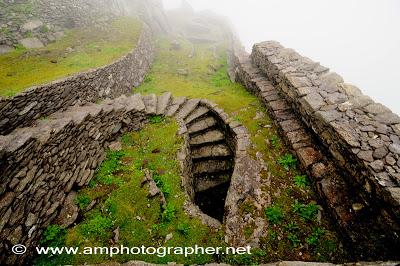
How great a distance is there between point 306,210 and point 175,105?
704 cm

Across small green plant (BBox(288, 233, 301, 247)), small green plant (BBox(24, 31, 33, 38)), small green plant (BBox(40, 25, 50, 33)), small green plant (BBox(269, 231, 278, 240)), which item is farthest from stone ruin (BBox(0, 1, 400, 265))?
small green plant (BBox(40, 25, 50, 33))

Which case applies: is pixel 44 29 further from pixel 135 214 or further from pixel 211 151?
pixel 135 214

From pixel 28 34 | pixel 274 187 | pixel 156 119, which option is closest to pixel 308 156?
pixel 274 187

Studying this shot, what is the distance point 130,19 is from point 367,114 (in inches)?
813

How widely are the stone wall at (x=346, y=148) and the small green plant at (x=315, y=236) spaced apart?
44cm

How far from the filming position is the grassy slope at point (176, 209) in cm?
576

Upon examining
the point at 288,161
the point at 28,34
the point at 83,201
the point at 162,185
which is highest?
the point at 28,34

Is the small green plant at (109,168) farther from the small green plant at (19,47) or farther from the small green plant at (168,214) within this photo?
the small green plant at (19,47)

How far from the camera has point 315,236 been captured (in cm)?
593

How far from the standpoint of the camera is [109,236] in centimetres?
615

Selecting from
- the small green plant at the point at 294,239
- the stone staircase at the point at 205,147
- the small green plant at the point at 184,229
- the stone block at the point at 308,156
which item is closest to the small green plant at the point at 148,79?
the stone staircase at the point at 205,147

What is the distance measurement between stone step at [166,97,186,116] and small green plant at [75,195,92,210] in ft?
15.8

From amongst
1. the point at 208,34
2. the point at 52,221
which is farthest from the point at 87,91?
the point at 208,34

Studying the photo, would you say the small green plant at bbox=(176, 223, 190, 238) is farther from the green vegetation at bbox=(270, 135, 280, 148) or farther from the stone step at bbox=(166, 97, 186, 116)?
the stone step at bbox=(166, 97, 186, 116)
